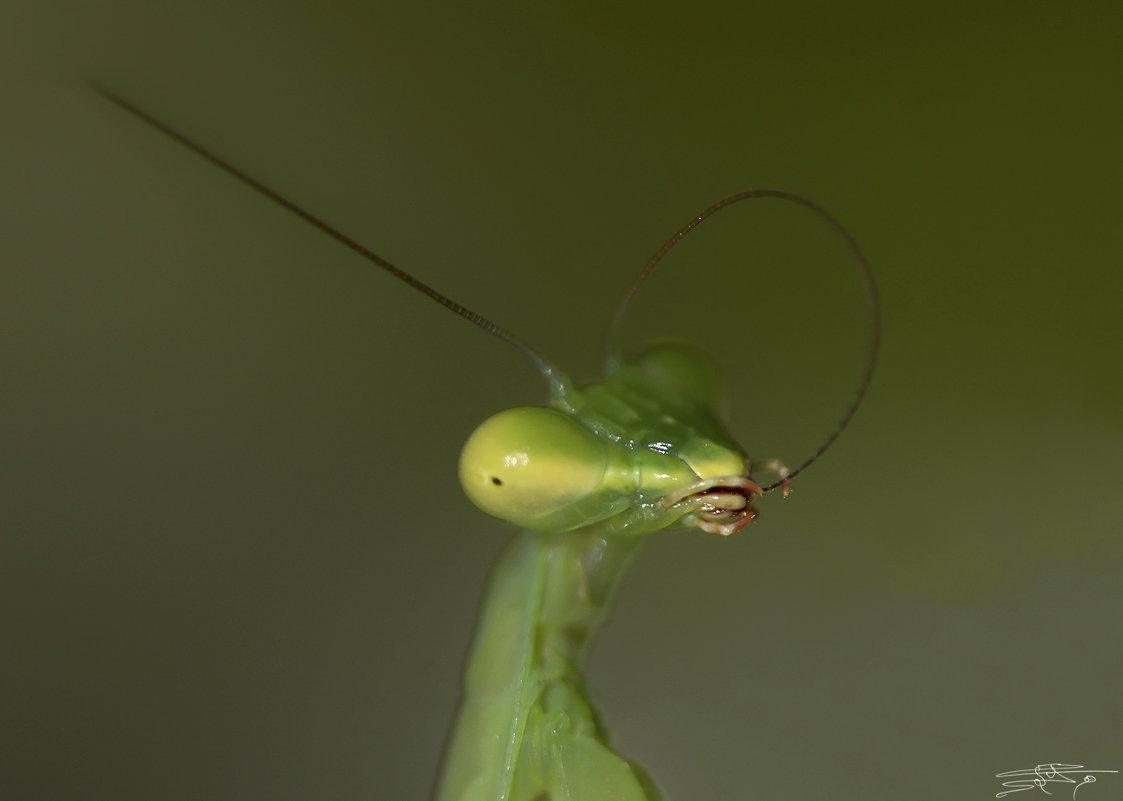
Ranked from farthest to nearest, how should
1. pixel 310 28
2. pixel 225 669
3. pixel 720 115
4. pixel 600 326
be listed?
pixel 720 115, pixel 600 326, pixel 310 28, pixel 225 669

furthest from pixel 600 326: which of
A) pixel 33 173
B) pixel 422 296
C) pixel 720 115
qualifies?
pixel 33 173

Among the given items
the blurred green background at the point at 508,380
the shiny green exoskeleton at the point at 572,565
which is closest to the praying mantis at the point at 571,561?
the shiny green exoskeleton at the point at 572,565

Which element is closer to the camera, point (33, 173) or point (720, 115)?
point (33, 173)

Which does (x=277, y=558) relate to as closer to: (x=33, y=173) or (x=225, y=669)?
(x=225, y=669)
